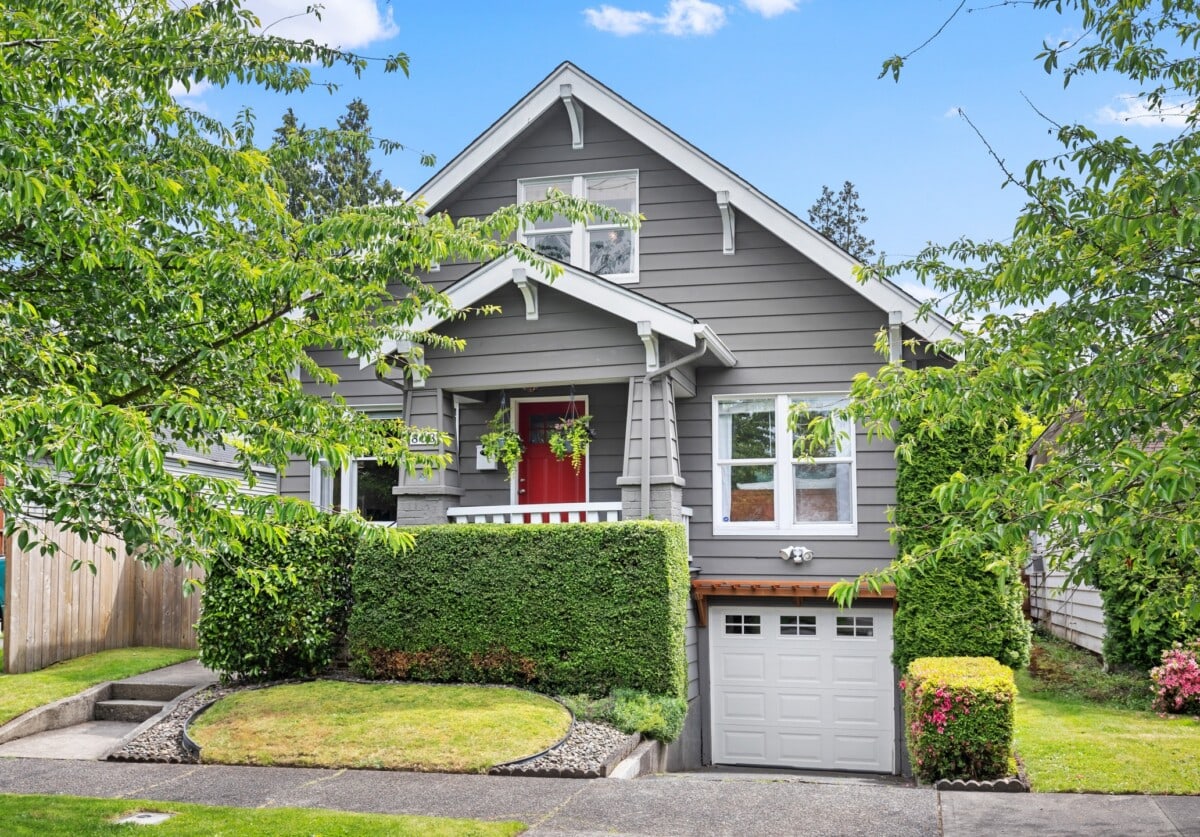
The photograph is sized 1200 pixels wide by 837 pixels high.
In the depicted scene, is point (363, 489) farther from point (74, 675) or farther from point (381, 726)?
point (381, 726)

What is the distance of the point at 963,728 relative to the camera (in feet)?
28.9

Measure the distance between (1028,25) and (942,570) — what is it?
278 inches

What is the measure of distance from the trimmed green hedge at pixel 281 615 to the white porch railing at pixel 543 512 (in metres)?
1.36

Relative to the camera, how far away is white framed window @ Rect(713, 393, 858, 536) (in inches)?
529

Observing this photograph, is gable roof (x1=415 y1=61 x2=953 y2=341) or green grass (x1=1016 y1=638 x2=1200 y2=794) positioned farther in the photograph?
gable roof (x1=415 y1=61 x2=953 y2=341)

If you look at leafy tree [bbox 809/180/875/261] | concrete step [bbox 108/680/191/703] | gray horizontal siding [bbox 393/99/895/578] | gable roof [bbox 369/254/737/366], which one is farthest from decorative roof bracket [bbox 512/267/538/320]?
leafy tree [bbox 809/180/875/261]

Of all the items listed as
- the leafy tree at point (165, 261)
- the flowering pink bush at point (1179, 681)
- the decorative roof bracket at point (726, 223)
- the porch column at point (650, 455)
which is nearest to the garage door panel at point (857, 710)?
the flowering pink bush at point (1179, 681)

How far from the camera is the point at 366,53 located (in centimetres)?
701

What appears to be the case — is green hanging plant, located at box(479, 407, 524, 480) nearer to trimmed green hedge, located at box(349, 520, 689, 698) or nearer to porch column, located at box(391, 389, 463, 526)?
porch column, located at box(391, 389, 463, 526)

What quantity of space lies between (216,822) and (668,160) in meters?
9.80

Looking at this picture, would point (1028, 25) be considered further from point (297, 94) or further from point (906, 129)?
point (906, 129)

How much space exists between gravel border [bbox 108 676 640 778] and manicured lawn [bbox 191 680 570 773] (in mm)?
150

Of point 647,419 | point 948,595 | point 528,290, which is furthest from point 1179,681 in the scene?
point 528,290

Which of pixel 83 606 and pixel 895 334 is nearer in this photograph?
pixel 895 334
